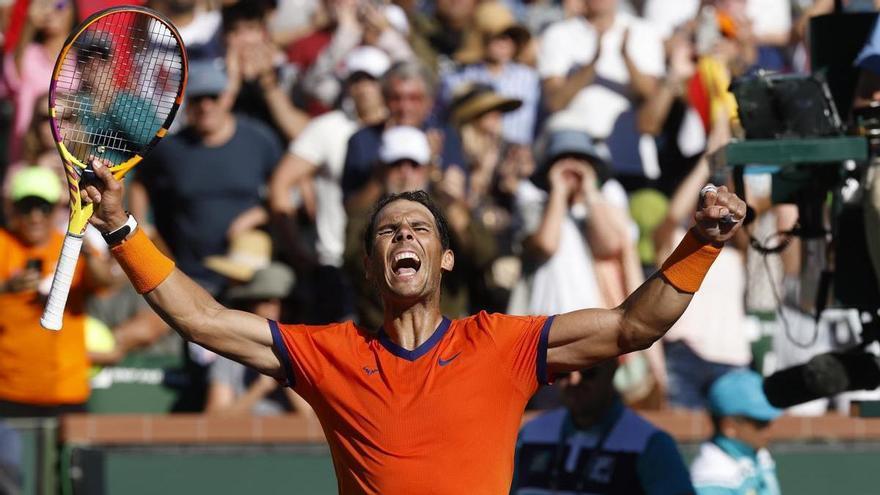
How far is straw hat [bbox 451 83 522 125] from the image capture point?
10.6 m

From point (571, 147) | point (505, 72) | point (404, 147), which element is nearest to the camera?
point (404, 147)

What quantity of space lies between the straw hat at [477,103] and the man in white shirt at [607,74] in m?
0.27

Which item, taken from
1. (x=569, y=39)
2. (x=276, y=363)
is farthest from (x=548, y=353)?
(x=569, y=39)

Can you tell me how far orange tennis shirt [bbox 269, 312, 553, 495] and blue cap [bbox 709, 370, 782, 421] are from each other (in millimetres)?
2352

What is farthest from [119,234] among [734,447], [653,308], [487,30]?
[487,30]

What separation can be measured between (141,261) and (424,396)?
2.99ft

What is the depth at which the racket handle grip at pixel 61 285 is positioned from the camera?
5.02 meters

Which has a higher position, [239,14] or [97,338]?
[239,14]

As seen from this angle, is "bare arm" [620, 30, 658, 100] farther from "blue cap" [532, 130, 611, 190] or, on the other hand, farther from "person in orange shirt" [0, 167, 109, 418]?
"person in orange shirt" [0, 167, 109, 418]

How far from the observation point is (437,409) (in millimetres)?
5180

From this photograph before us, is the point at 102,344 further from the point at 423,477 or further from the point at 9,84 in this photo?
the point at 423,477

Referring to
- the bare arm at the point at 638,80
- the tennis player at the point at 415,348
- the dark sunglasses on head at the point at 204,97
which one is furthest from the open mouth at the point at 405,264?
the bare arm at the point at 638,80

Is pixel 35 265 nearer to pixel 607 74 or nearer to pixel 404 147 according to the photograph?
pixel 404 147

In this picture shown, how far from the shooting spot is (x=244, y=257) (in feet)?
31.9
